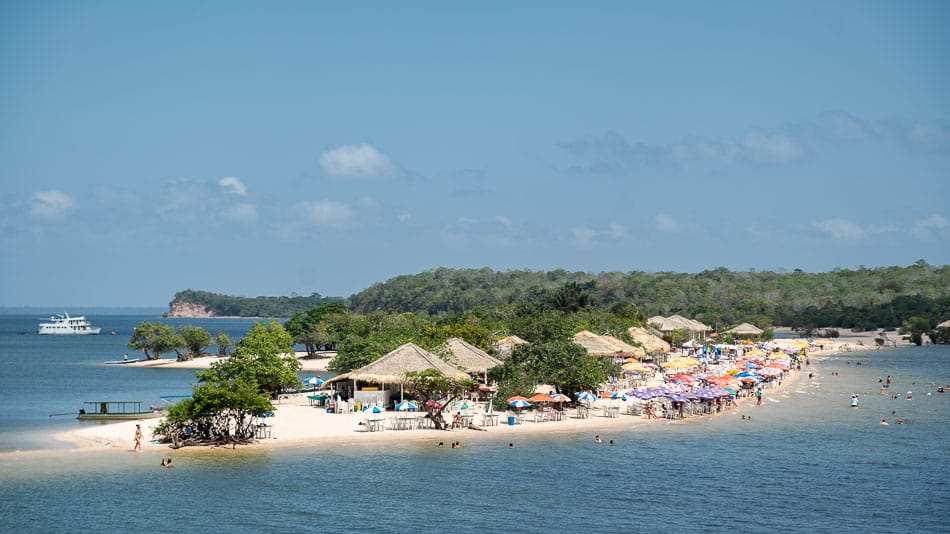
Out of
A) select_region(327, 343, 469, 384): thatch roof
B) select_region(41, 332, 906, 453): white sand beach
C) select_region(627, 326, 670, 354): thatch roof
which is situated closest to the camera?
select_region(41, 332, 906, 453): white sand beach

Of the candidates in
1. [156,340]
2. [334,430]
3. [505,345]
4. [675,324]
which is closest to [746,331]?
[675,324]

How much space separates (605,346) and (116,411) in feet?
113

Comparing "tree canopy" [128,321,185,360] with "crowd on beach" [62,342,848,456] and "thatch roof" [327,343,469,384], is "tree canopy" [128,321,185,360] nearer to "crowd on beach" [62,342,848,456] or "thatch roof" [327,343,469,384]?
"crowd on beach" [62,342,848,456]

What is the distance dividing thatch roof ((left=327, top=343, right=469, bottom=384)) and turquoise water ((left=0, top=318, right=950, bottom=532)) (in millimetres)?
7268

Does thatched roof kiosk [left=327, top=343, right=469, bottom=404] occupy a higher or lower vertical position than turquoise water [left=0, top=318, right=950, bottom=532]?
higher

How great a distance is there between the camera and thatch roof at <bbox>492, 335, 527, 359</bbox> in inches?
2837

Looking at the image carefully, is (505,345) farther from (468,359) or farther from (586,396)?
(586,396)

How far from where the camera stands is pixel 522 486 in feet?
116

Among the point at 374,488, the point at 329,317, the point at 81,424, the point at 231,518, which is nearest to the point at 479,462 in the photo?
the point at 374,488

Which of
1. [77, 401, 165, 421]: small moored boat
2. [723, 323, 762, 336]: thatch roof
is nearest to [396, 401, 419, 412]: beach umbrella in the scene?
[77, 401, 165, 421]: small moored boat

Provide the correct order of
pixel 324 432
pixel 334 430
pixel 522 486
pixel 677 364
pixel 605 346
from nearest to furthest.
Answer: pixel 522 486, pixel 324 432, pixel 334 430, pixel 605 346, pixel 677 364

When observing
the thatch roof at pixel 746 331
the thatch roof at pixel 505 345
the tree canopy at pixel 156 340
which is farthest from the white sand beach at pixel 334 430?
the thatch roof at pixel 746 331

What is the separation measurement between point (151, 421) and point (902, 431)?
38.6m

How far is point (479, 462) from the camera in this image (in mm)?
39750
